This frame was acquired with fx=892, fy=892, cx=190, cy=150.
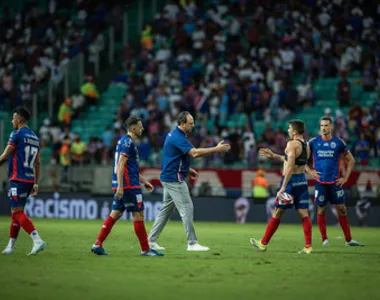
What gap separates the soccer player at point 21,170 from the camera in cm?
1448

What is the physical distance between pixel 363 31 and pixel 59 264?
24.2 m

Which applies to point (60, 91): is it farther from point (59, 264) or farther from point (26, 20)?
point (59, 264)

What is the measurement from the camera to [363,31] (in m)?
34.8

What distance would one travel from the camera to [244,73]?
113 feet

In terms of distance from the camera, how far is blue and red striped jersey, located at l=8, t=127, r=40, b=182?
47.6 feet

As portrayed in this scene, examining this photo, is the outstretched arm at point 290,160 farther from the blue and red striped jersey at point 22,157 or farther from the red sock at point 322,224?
the blue and red striped jersey at point 22,157

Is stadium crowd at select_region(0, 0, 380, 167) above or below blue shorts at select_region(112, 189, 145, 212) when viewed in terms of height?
above

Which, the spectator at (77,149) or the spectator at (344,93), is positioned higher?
the spectator at (344,93)

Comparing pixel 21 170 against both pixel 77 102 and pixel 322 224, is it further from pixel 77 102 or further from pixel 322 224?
pixel 77 102

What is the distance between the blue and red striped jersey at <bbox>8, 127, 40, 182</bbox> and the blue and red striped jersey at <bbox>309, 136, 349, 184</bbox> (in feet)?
21.1

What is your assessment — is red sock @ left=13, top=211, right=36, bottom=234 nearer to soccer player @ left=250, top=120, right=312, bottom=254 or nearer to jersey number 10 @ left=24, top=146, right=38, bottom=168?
jersey number 10 @ left=24, top=146, right=38, bottom=168

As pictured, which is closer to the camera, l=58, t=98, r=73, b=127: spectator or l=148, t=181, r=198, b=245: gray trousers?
l=148, t=181, r=198, b=245: gray trousers

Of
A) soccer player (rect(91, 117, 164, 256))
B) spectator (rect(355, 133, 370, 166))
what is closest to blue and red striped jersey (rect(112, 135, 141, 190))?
soccer player (rect(91, 117, 164, 256))


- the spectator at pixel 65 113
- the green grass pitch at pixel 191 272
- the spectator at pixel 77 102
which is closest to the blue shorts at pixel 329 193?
the green grass pitch at pixel 191 272
